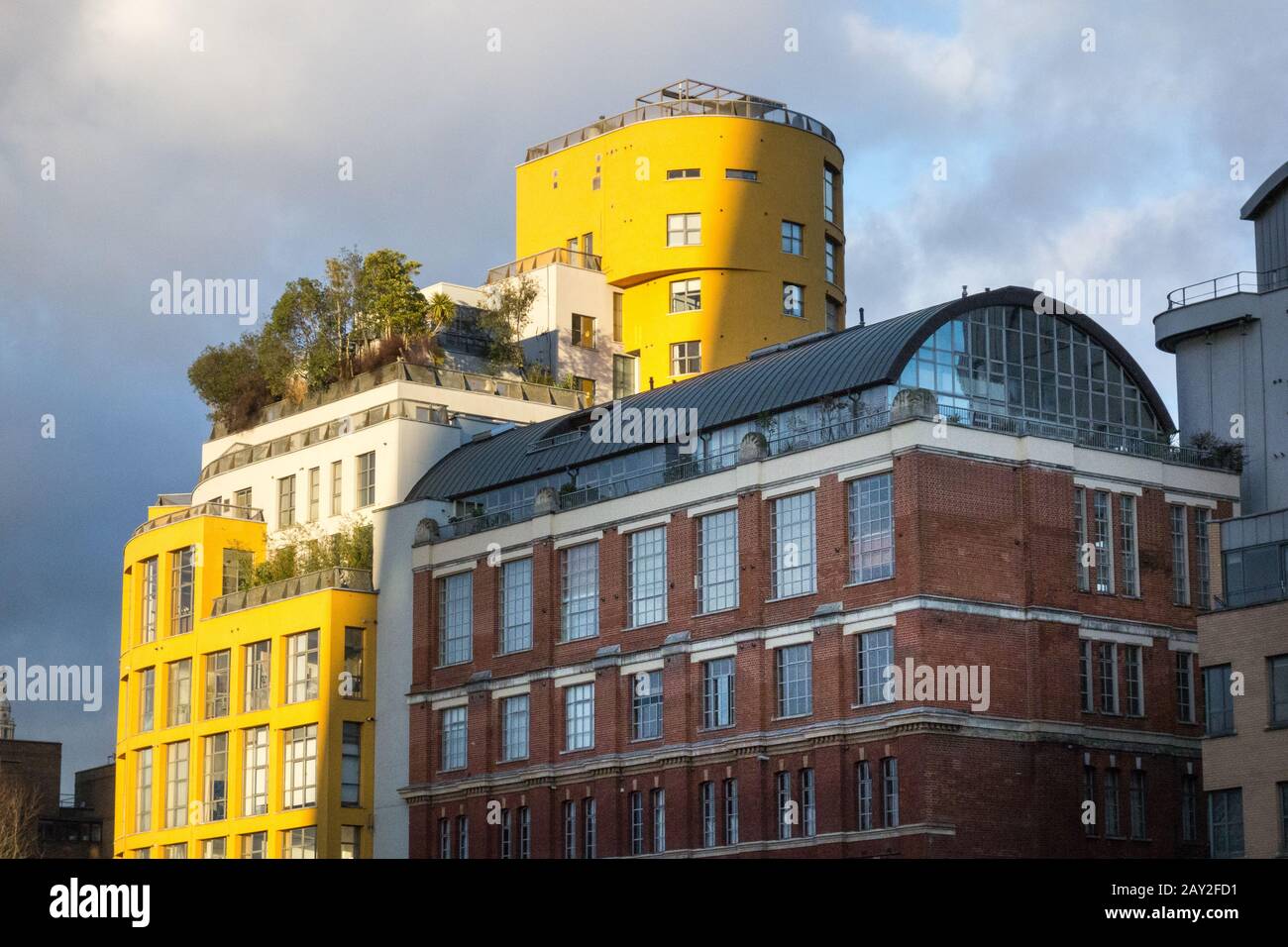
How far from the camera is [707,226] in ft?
320

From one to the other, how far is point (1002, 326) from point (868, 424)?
7098 mm

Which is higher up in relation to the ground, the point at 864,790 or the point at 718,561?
the point at 718,561

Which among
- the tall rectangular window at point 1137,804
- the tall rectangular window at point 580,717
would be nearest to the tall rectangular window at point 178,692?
the tall rectangular window at point 580,717

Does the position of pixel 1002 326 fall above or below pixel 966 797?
above

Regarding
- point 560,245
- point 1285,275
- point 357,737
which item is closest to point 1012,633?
point 1285,275

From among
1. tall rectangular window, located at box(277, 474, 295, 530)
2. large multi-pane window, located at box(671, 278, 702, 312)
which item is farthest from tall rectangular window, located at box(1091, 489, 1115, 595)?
tall rectangular window, located at box(277, 474, 295, 530)

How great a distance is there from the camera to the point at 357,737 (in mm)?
83188

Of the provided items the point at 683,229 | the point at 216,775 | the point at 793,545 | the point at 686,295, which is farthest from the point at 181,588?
the point at 793,545

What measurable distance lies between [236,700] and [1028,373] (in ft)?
112

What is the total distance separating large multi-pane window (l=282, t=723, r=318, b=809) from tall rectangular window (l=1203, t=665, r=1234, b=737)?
115 ft

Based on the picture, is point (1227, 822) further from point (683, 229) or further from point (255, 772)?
point (683, 229)

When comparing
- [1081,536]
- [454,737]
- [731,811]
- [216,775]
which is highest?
[1081,536]
